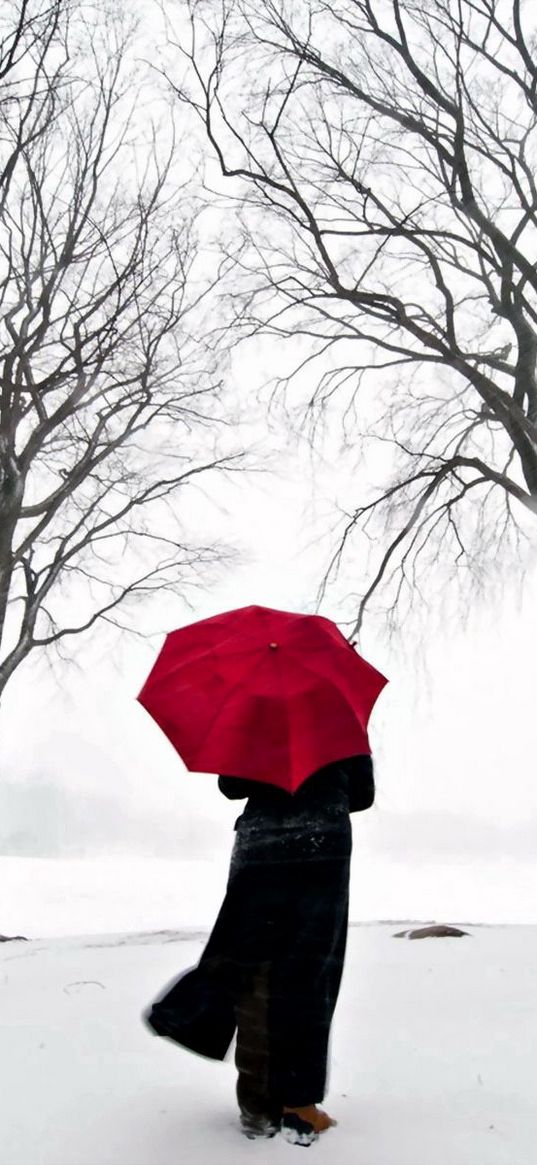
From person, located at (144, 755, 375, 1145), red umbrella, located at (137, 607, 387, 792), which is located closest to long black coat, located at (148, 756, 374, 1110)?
person, located at (144, 755, 375, 1145)

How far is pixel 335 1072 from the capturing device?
4.23m

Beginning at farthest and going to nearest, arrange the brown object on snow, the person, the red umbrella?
the brown object on snow
the person
the red umbrella

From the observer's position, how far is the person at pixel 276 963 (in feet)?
10.4

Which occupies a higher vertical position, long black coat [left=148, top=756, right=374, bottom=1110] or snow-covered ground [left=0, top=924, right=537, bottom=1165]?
long black coat [left=148, top=756, right=374, bottom=1110]

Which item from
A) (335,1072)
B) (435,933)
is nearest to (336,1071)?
(335,1072)

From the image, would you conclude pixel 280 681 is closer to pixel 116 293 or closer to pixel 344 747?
pixel 344 747

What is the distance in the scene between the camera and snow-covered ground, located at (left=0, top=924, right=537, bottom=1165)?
10.2 feet

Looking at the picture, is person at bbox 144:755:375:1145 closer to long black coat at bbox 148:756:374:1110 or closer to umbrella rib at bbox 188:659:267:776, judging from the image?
long black coat at bbox 148:756:374:1110

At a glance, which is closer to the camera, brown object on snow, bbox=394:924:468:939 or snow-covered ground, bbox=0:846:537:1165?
snow-covered ground, bbox=0:846:537:1165

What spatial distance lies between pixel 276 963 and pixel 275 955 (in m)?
0.03

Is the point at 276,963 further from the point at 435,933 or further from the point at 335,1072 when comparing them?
the point at 435,933

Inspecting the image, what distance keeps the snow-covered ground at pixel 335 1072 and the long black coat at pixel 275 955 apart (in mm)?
245

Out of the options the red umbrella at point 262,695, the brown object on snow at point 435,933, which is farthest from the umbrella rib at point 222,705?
the brown object on snow at point 435,933

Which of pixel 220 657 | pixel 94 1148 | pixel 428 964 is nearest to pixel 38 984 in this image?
pixel 428 964
